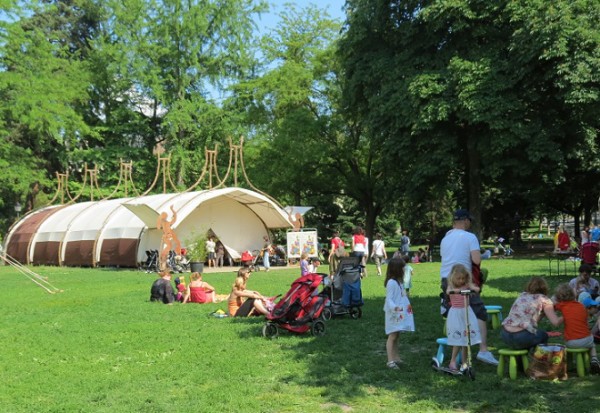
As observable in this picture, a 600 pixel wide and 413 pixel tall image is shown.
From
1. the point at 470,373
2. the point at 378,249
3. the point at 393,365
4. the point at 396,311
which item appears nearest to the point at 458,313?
the point at 470,373

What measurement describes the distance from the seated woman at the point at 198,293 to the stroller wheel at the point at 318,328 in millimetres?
5361

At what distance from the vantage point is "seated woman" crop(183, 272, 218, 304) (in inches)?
584

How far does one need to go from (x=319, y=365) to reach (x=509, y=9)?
70.0ft

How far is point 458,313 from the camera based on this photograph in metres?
7.02

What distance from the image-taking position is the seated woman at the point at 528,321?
7.10 meters

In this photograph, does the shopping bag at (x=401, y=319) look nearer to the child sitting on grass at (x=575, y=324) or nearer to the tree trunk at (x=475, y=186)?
the child sitting on grass at (x=575, y=324)

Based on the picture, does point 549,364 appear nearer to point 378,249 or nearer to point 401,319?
point 401,319

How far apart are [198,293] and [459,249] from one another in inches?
334

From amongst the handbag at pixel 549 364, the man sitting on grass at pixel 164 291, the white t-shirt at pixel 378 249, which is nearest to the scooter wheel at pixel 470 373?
the handbag at pixel 549 364

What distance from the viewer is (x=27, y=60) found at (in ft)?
125

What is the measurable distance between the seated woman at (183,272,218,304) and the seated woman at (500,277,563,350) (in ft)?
28.9

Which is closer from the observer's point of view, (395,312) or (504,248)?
(395,312)

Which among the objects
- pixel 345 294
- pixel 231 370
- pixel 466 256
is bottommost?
pixel 231 370

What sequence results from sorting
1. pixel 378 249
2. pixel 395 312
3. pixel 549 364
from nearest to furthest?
pixel 549 364 < pixel 395 312 < pixel 378 249
